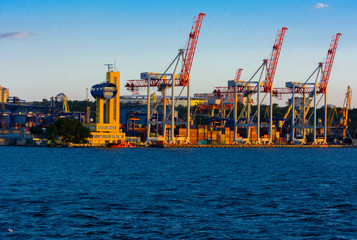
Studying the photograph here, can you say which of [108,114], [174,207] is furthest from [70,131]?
[174,207]

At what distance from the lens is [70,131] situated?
14900 centimetres

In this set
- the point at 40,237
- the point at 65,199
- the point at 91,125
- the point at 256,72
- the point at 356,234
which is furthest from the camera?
the point at 256,72

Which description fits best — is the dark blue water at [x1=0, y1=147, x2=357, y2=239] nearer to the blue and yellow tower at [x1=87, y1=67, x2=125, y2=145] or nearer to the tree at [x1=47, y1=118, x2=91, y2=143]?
the tree at [x1=47, y1=118, x2=91, y2=143]

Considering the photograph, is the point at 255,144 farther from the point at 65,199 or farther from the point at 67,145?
the point at 65,199

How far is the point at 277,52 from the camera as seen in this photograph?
179000 millimetres

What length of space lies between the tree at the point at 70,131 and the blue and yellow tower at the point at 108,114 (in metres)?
3.63

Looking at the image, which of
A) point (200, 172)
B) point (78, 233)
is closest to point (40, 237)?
point (78, 233)

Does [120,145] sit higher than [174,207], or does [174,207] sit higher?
[120,145]

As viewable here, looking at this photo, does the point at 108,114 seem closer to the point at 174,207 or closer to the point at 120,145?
the point at 120,145

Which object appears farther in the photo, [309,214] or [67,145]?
[67,145]

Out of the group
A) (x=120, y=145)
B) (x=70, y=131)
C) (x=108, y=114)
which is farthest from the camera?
(x=108, y=114)

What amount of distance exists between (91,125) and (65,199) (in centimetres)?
11938

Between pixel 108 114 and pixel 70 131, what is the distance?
14.0m

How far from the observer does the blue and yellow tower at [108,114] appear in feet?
507
